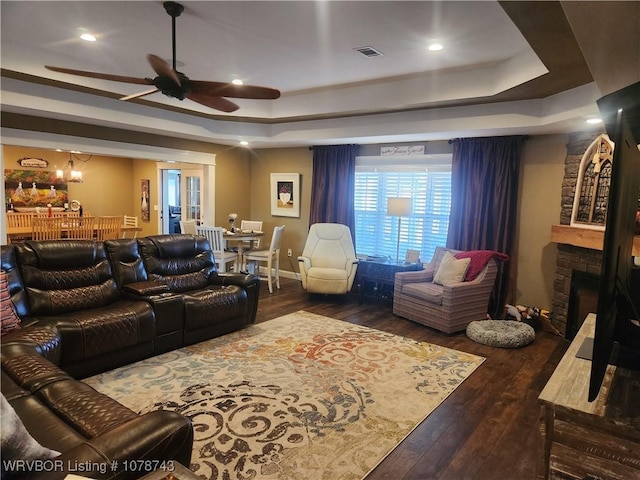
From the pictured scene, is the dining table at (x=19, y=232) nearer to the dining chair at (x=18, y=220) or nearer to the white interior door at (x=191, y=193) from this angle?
the dining chair at (x=18, y=220)

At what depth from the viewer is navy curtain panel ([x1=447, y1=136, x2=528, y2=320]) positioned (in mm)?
4789

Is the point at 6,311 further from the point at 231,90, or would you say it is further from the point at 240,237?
the point at 240,237

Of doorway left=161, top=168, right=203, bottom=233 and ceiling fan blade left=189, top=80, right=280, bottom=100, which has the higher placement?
ceiling fan blade left=189, top=80, right=280, bottom=100

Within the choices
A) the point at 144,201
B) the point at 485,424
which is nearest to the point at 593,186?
the point at 485,424

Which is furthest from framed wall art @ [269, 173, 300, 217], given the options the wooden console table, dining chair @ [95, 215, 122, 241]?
the wooden console table

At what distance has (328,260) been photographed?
234 inches

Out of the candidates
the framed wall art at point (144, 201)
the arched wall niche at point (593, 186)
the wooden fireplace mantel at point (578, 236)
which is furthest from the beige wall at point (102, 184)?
the arched wall niche at point (593, 186)

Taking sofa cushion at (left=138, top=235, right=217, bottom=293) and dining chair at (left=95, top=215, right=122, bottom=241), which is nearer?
sofa cushion at (left=138, top=235, right=217, bottom=293)

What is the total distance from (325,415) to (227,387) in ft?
2.68

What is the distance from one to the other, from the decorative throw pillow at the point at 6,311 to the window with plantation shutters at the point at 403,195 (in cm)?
456

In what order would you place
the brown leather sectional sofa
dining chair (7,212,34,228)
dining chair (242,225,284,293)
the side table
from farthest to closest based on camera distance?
dining chair (7,212,34,228)
dining chair (242,225,284,293)
the side table
the brown leather sectional sofa

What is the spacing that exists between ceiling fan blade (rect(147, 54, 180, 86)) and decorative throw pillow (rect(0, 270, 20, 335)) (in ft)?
6.12

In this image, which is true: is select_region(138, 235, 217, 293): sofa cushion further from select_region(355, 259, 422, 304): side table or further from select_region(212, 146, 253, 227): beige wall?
select_region(212, 146, 253, 227): beige wall

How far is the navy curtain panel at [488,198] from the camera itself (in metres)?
4.79
